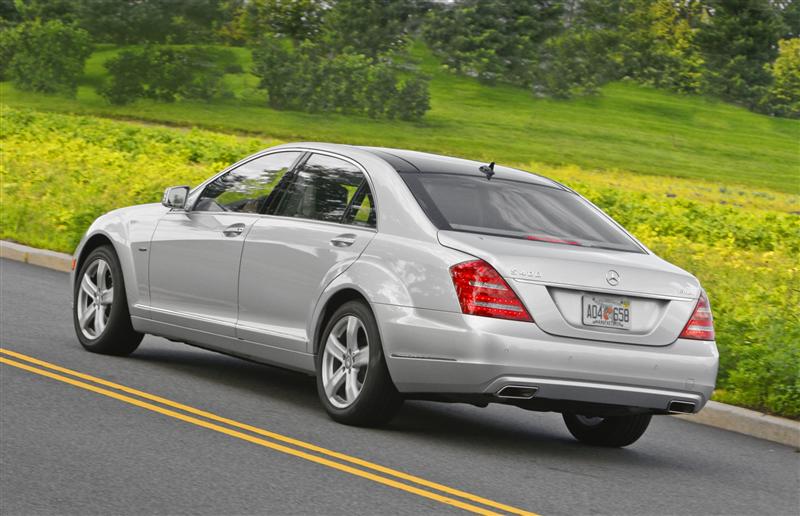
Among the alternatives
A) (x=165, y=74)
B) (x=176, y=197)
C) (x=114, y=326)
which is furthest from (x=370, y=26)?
(x=176, y=197)

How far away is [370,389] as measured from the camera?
7.64 meters

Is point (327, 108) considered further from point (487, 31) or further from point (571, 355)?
point (571, 355)

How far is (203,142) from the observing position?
114 feet

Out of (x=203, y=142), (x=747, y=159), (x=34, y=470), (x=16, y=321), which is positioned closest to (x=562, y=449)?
(x=34, y=470)

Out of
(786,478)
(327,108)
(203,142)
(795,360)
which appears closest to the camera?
(786,478)

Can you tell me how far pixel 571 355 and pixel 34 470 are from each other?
275 cm

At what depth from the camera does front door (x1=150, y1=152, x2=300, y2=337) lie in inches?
349

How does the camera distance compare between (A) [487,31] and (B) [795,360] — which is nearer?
(B) [795,360]

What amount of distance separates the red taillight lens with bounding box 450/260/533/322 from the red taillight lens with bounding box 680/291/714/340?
97 centimetres

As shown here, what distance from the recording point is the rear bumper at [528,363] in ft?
23.4

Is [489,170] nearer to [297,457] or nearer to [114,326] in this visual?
[297,457]

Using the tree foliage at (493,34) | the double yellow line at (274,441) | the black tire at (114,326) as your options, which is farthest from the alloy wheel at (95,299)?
the tree foliage at (493,34)

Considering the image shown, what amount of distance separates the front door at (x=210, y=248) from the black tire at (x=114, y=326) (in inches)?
15.7

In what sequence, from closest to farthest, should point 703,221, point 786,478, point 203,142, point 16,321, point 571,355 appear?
point 571,355 → point 786,478 → point 16,321 → point 703,221 → point 203,142
